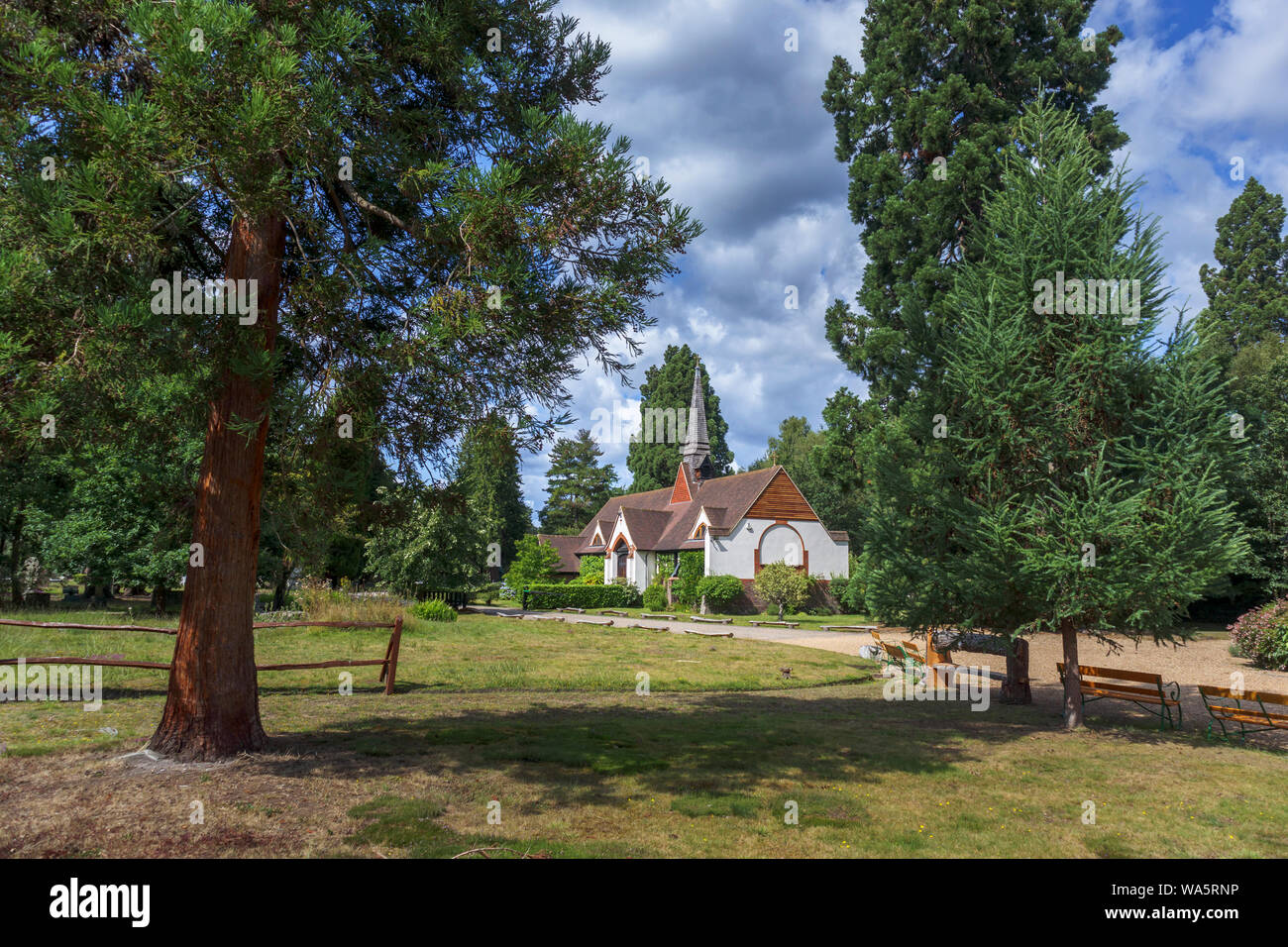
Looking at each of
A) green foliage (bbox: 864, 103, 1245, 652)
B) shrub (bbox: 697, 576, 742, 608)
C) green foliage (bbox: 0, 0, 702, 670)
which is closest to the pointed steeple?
shrub (bbox: 697, 576, 742, 608)

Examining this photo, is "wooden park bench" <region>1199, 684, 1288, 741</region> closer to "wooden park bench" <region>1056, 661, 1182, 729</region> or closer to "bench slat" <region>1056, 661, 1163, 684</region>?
"wooden park bench" <region>1056, 661, 1182, 729</region>

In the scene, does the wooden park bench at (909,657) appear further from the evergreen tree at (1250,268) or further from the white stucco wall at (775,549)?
the evergreen tree at (1250,268)

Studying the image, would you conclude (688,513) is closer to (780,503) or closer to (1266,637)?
(780,503)

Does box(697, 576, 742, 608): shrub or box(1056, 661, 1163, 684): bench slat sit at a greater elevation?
box(1056, 661, 1163, 684): bench slat

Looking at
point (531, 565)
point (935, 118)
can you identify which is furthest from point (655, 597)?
point (935, 118)

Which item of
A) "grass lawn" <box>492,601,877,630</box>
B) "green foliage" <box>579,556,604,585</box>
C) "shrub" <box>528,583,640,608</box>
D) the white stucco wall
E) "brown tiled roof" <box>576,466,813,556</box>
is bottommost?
"grass lawn" <box>492,601,877,630</box>

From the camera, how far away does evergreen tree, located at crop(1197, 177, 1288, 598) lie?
985 inches

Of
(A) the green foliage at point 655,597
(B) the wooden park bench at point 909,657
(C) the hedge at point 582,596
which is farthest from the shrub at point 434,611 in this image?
(A) the green foliage at point 655,597

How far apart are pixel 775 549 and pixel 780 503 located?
2.75m

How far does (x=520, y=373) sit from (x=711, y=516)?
115 ft

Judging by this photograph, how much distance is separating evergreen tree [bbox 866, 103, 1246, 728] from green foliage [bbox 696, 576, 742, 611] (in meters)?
26.8

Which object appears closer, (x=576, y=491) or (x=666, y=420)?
(x=666, y=420)

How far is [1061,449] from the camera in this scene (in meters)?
10.4

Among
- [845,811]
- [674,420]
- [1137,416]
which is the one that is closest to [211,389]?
[845,811]
